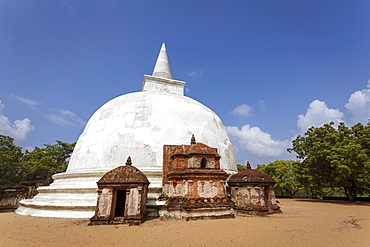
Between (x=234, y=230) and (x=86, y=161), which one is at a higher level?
(x=86, y=161)

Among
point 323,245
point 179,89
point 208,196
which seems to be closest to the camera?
point 323,245

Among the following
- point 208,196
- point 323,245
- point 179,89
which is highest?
point 179,89

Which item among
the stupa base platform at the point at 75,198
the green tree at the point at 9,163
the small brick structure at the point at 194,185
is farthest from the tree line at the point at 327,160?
the stupa base platform at the point at 75,198

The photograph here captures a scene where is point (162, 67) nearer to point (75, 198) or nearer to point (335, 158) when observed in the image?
point (75, 198)

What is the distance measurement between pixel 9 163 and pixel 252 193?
25.8 m

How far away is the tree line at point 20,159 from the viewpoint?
22.4 m

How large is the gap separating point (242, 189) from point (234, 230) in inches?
151

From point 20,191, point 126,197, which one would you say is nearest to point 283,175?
point 126,197

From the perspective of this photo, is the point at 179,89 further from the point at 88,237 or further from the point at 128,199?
the point at 88,237

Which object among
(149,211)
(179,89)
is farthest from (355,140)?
(149,211)

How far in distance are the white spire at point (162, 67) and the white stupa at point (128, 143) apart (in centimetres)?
564

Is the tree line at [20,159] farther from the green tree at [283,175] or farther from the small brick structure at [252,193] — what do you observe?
the green tree at [283,175]

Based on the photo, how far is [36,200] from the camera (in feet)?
35.2

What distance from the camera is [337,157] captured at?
56.9 ft
